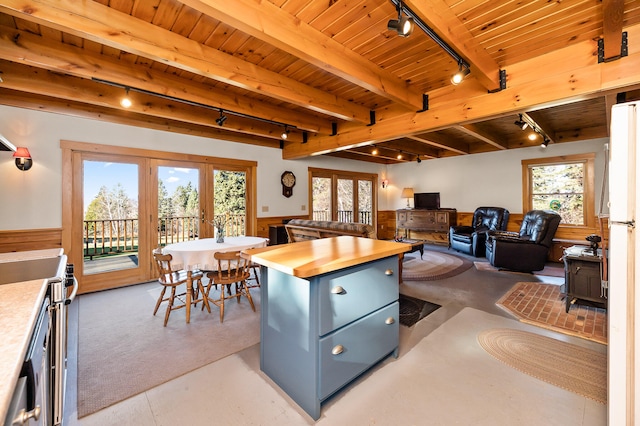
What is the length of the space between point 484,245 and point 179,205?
615 centimetres

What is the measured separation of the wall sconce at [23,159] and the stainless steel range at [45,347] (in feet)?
6.18

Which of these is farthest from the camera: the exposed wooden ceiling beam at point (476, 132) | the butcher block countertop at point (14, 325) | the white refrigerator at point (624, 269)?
the exposed wooden ceiling beam at point (476, 132)

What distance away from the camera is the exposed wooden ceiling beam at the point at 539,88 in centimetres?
224

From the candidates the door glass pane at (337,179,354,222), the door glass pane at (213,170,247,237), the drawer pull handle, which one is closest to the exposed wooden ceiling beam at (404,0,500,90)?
the drawer pull handle

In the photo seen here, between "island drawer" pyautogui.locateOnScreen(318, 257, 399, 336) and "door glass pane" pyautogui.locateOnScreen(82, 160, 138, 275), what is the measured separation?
13.0ft

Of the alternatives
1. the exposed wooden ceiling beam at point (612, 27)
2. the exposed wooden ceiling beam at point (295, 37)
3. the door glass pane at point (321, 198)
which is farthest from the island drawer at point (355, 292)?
the door glass pane at point (321, 198)

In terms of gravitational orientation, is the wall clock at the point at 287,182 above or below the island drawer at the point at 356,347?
above

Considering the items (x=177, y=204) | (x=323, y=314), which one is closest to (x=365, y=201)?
(x=177, y=204)

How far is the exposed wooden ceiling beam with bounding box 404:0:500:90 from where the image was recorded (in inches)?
68.3

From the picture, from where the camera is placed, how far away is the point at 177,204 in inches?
182

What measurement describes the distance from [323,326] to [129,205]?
13.3ft

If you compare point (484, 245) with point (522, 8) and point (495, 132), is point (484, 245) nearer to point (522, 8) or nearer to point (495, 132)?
point (495, 132)

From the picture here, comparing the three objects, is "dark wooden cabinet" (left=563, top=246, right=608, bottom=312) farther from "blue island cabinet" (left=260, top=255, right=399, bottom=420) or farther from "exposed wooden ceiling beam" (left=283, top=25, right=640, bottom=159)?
"blue island cabinet" (left=260, top=255, right=399, bottom=420)

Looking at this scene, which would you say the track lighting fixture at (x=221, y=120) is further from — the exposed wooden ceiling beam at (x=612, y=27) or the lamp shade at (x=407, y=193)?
the lamp shade at (x=407, y=193)
